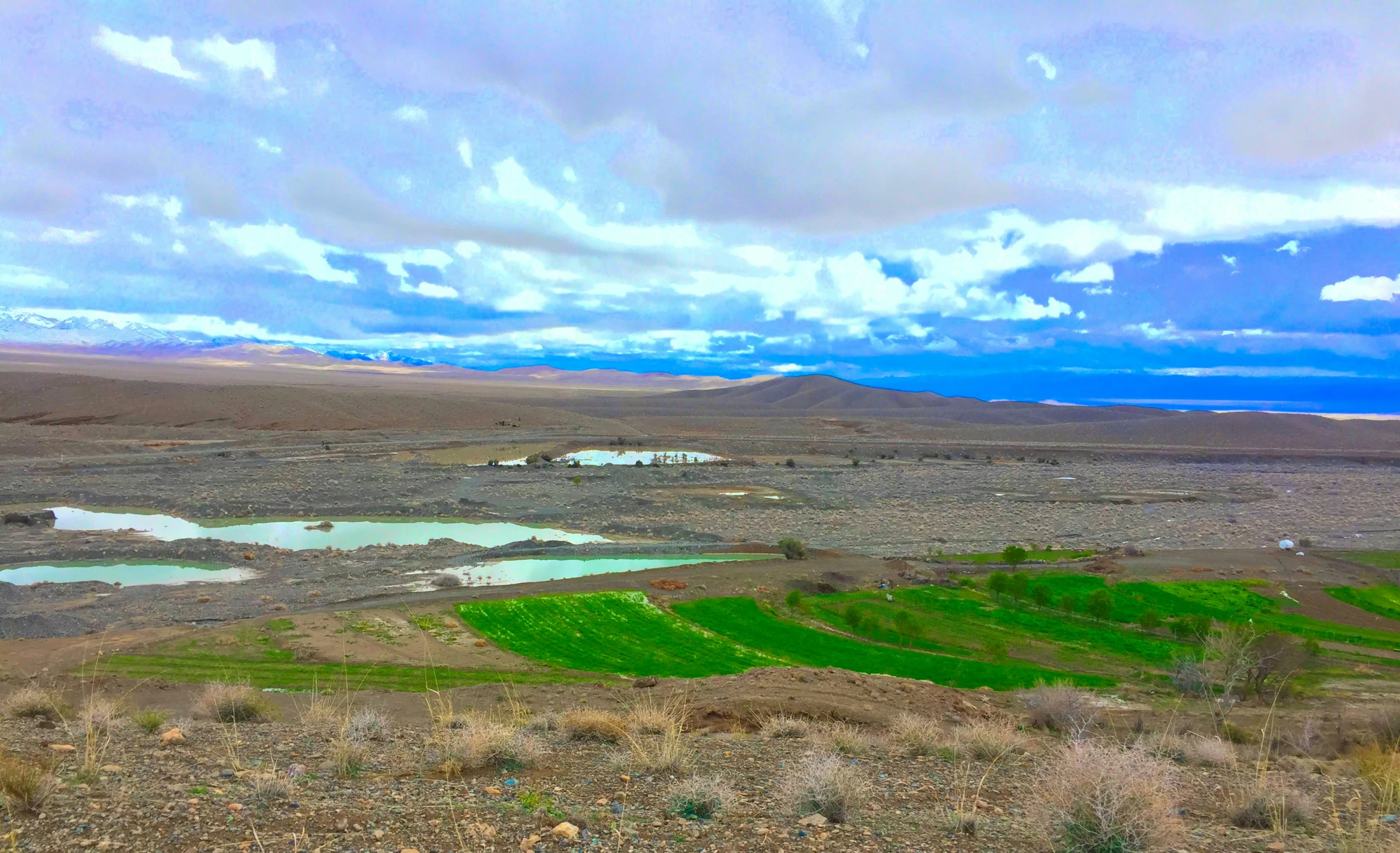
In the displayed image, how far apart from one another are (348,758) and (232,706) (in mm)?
4021

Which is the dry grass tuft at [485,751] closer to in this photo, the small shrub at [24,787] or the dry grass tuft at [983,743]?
the small shrub at [24,787]

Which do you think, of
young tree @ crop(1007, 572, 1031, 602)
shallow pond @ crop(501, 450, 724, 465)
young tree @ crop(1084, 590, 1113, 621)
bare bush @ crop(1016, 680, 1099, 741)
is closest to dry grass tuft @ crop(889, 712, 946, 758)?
bare bush @ crop(1016, 680, 1099, 741)

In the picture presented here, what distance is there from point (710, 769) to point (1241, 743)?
947 centimetres

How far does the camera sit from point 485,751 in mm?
7961

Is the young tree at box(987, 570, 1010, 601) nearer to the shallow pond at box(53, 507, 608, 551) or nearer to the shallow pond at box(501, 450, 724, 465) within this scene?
the shallow pond at box(53, 507, 608, 551)

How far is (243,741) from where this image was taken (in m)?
8.82

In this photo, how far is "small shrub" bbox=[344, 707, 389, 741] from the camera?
29.6 feet

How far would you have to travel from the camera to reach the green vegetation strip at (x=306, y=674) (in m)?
16.2

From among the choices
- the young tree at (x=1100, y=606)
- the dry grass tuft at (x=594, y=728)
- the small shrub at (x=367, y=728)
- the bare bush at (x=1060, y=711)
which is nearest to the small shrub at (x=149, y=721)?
the small shrub at (x=367, y=728)

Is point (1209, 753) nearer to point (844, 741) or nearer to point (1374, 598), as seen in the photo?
point (844, 741)

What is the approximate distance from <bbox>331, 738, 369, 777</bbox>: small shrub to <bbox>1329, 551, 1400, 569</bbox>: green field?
129 feet

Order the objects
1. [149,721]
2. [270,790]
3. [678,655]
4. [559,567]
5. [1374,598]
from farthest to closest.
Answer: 1. [559,567]
2. [1374,598]
3. [678,655]
4. [149,721]
5. [270,790]

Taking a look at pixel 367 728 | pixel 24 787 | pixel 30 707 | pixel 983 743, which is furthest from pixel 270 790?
pixel 983 743

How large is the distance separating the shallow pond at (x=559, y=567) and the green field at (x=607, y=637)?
3693 mm
